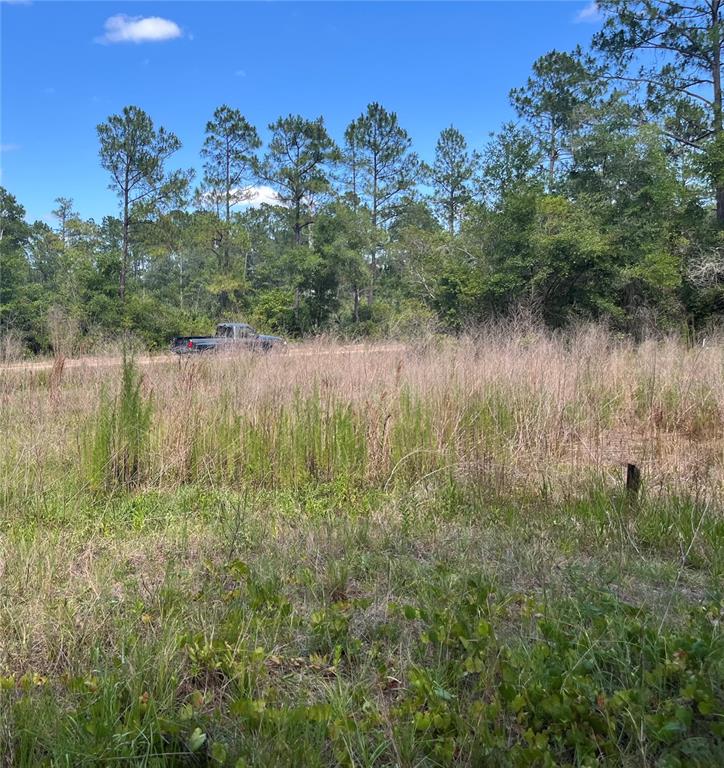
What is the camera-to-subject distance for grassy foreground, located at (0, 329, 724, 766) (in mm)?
1619

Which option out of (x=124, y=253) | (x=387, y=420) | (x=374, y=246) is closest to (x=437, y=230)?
(x=374, y=246)

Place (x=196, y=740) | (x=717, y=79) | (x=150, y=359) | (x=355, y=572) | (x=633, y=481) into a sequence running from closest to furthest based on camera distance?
(x=196, y=740)
(x=355, y=572)
(x=633, y=481)
(x=150, y=359)
(x=717, y=79)

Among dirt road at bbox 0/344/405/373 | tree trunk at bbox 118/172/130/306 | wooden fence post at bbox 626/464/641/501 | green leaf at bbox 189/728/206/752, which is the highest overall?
tree trunk at bbox 118/172/130/306

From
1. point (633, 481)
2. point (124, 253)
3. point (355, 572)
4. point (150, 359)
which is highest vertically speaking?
point (124, 253)

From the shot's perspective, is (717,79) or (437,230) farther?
(437,230)

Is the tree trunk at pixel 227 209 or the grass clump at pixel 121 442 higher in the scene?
the tree trunk at pixel 227 209

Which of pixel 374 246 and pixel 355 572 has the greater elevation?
pixel 374 246

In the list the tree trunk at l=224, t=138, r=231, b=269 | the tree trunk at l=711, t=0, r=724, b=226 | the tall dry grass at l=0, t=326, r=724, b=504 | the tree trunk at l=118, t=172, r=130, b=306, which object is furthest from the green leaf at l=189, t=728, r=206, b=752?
the tree trunk at l=224, t=138, r=231, b=269

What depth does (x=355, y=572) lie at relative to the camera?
2.72m

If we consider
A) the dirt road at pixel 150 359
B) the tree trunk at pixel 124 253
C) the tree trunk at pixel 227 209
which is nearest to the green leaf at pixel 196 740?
the dirt road at pixel 150 359

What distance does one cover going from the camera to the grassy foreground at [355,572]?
1619 mm

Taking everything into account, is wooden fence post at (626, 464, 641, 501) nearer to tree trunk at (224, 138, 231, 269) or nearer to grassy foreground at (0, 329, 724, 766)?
grassy foreground at (0, 329, 724, 766)

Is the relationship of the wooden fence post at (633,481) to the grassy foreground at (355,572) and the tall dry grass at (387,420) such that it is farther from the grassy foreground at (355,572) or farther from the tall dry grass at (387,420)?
the tall dry grass at (387,420)

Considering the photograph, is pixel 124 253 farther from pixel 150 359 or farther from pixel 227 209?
pixel 150 359
